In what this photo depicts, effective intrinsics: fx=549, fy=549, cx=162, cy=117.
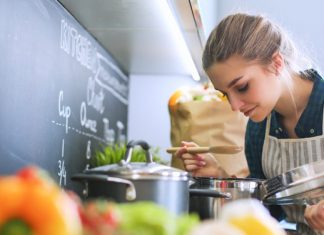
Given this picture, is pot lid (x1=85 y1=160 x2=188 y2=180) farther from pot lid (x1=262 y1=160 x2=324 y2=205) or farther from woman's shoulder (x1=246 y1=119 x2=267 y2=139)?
woman's shoulder (x1=246 y1=119 x2=267 y2=139)

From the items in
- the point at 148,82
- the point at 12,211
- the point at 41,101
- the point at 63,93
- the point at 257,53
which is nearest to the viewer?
the point at 12,211

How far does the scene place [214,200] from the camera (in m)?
0.91

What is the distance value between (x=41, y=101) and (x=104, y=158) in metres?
0.56

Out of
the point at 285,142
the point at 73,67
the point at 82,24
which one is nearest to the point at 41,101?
the point at 73,67

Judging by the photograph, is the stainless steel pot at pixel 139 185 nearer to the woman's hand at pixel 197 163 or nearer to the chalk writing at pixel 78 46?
the woman's hand at pixel 197 163

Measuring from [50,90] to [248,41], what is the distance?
1.65 feet

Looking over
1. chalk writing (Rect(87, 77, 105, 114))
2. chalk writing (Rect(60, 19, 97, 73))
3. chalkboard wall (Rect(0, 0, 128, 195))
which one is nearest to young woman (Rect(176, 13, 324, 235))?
chalkboard wall (Rect(0, 0, 128, 195))

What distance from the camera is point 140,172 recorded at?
2.02 ft

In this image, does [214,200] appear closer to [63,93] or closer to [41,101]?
[41,101]

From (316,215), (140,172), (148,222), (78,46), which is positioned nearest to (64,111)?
(78,46)

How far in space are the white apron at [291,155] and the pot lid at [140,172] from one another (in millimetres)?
551

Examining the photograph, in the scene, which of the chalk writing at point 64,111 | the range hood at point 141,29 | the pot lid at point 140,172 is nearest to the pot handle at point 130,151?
the pot lid at point 140,172

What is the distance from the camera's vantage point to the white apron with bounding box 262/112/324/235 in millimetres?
1153

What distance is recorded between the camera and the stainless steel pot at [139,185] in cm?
58
